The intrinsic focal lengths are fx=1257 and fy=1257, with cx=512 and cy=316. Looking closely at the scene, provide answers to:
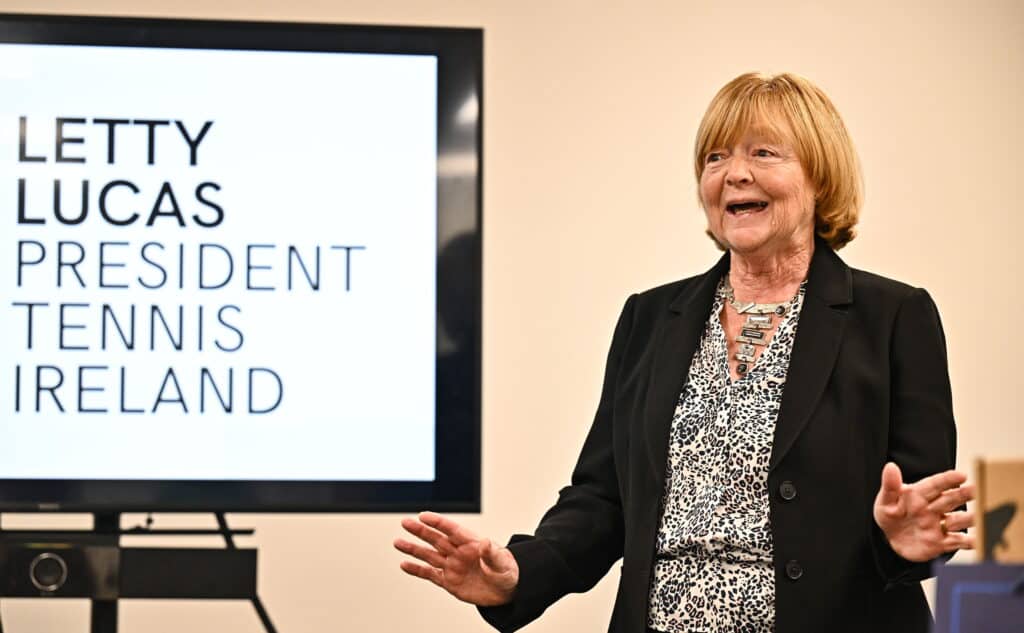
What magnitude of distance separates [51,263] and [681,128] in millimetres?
1666

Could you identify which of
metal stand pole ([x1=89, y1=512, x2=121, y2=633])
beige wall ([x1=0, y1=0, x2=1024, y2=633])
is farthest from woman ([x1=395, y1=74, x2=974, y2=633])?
beige wall ([x1=0, y1=0, x2=1024, y2=633])

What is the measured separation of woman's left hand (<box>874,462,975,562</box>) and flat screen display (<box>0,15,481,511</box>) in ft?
3.50

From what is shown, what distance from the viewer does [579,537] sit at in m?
→ 1.97

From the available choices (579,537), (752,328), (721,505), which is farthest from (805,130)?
(579,537)

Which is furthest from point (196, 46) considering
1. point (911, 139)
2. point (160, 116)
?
point (911, 139)

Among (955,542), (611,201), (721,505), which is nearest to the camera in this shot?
(955,542)

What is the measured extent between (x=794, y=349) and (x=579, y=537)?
45 centimetres

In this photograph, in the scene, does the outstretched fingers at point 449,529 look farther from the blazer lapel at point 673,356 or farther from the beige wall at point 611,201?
the beige wall at point 611,201

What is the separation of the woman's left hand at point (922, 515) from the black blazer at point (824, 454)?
7 centimetres

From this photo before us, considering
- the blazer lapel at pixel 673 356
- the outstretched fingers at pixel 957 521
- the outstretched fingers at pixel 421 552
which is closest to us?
the outstretched fingers at pixel 957 521

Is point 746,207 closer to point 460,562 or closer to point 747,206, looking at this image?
point 747,206

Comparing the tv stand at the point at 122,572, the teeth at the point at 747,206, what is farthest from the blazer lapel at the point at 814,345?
the tv stand at the point at 122,572

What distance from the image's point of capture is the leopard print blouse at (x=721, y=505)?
1.72m

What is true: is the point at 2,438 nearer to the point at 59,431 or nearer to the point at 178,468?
the point at 59,431
